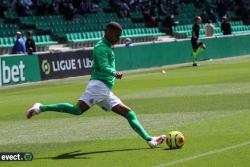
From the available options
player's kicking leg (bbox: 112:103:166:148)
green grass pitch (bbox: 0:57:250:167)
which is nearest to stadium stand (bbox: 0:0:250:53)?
green grass pitch (bbox: 0:57:250:167)

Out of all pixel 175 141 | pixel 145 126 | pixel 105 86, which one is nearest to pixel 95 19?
pixel 145 126

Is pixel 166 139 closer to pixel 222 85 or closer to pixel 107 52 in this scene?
pixel 107 52

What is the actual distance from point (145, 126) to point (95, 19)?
32256 millimetres

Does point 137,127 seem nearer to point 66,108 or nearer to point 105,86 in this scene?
point 105,86

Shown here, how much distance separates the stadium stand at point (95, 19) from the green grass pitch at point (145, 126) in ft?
46.1

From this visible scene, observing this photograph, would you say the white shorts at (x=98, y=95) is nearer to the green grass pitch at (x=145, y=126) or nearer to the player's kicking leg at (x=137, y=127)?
the player's kicking leg at (x=137, y=127)

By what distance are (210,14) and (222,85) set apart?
110 ft

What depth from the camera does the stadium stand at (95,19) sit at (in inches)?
1619

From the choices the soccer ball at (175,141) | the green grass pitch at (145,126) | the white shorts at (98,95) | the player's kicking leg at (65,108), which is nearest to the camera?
the green grass pitch at (145,126)

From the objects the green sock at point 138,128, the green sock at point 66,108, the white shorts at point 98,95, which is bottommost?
the green sock at point 138,128

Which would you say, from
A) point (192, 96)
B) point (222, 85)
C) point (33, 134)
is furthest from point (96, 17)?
point (33, 134)

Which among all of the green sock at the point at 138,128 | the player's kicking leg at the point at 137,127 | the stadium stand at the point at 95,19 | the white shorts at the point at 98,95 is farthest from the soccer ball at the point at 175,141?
the stadium stand at the point at 95,19

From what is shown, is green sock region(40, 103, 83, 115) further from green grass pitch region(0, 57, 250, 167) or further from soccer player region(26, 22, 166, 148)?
green grass pitch region(0, 57, 250, 167)

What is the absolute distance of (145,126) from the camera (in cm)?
1488
